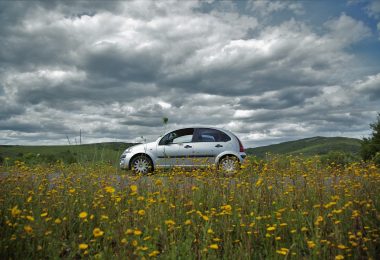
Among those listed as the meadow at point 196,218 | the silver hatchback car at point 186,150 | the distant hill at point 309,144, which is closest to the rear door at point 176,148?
the silver hatchback car at point 186,150

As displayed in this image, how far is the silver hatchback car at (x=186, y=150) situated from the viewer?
39.7ft

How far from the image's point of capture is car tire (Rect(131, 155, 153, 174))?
1244cm

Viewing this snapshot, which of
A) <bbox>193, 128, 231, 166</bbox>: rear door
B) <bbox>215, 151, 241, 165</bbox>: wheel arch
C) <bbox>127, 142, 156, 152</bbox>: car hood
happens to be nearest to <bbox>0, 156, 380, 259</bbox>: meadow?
<bbox>215, 151, 241, 165</bbox>: wheel arch

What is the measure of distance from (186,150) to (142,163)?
1703 mm

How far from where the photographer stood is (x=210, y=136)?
40.9 feet

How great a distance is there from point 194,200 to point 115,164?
3793mm

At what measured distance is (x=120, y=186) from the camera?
6.09 metres

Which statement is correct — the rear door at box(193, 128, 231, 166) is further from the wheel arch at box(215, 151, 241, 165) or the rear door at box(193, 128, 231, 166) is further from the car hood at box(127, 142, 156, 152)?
the car hood at box(127, 142, 156, 152)

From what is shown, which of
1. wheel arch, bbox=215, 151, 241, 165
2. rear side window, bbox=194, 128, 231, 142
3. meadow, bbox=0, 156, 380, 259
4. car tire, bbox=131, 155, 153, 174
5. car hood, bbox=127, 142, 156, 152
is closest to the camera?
meadow, bbox=0, 156, 380, 259

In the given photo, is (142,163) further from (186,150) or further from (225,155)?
(225,155)

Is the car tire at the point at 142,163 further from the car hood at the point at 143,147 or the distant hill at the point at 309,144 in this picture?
the distant hill at the point at 309,144

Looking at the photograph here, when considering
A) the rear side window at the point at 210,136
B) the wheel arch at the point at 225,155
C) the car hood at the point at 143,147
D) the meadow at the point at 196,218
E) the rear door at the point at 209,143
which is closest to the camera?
the meadow at the point at 196,218

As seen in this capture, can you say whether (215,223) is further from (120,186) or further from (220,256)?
(120,186)

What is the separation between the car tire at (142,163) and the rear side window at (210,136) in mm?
1938
